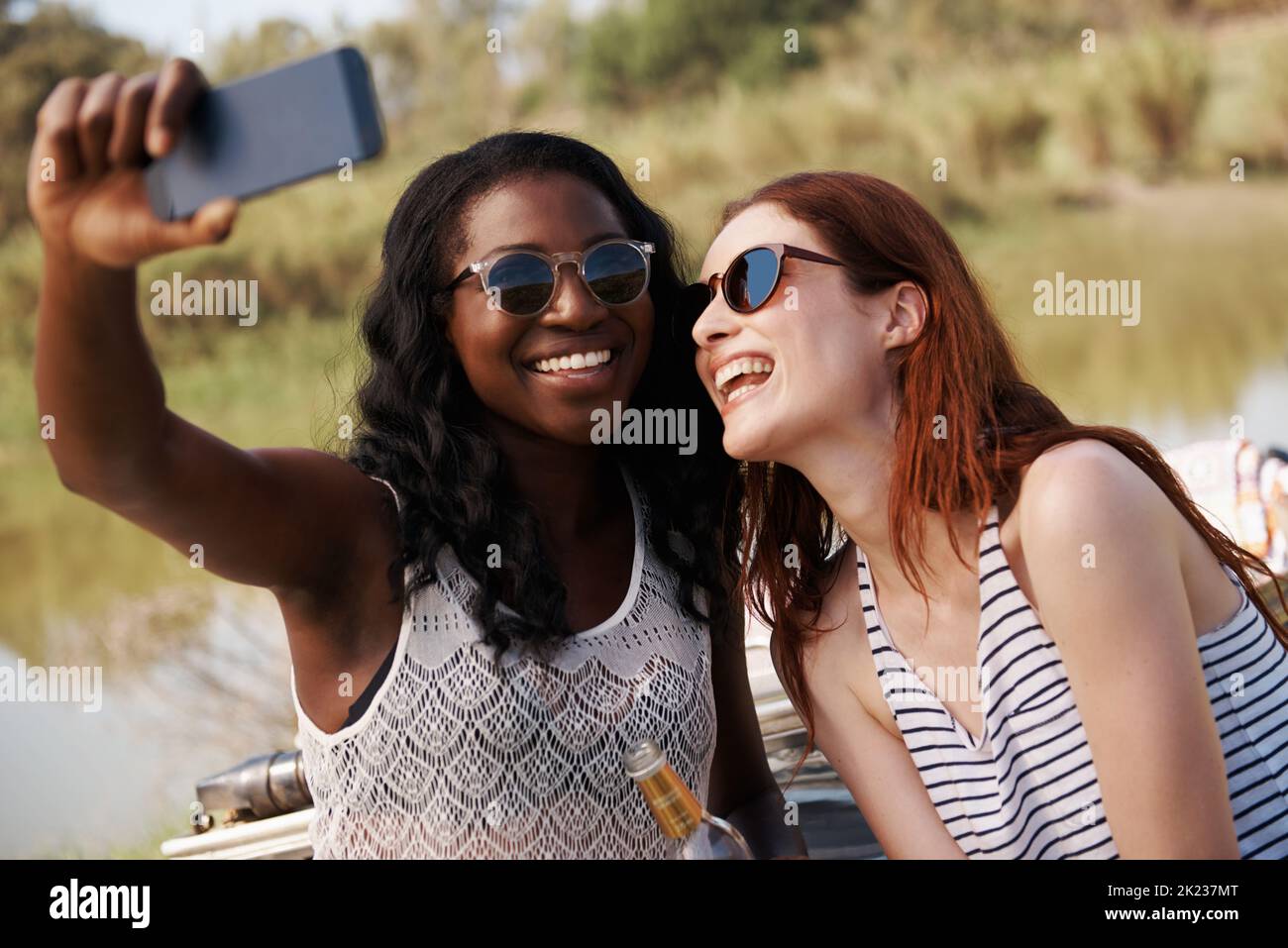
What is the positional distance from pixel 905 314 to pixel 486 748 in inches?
34.7

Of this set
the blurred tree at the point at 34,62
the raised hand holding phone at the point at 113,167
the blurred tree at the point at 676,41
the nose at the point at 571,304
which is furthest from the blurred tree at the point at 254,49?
the raised hand holding phone at the point at 113,167

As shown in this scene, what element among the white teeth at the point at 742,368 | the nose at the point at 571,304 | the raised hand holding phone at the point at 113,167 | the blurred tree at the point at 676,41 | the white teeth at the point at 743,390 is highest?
the blurred tree at the point at 676,41

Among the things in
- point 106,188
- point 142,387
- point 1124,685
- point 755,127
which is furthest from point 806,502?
point 755,127

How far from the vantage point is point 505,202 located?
6.89ft

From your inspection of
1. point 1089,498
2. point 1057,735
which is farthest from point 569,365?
point 1057,735

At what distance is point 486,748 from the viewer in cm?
196

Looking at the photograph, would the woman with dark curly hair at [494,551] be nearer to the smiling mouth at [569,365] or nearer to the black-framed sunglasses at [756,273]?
the smiling mouth at [569,365]

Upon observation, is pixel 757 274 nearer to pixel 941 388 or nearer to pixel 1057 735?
pixel 941 388

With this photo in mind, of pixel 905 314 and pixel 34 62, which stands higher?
pixel 34 62

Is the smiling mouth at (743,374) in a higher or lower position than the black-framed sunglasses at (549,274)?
lower

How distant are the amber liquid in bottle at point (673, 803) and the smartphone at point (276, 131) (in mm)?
814

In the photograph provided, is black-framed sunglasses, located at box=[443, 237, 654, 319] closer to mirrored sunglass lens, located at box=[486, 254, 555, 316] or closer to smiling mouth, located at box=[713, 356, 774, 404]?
mirrored sunglass lens, located at box=[486, 254, 555, 316]

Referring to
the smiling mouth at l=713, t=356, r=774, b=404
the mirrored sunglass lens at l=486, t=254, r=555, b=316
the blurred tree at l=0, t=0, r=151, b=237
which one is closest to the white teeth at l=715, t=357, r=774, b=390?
the smiling mouth at l=713, t=356, r=774, b=404

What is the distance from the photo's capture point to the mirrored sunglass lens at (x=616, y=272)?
82.0 inches
